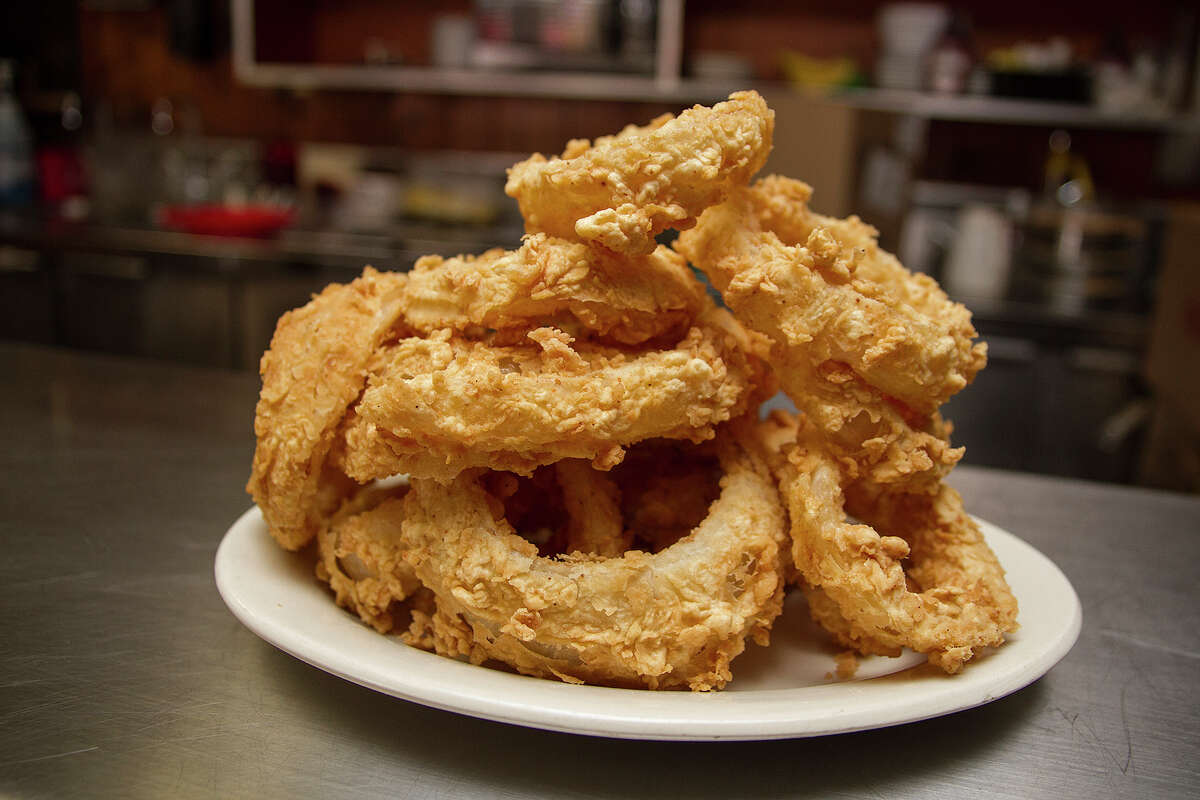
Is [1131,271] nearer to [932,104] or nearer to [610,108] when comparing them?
[932,104]

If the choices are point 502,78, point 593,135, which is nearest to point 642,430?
point 502,78

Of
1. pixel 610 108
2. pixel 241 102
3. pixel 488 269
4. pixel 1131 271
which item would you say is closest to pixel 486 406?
pixel 488 269

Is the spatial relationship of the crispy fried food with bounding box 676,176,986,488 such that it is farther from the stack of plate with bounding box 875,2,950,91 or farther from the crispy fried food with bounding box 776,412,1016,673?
the stack of plate with bounding box 875,2,950,91

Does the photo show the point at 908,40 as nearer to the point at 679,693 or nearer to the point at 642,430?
the point at 642,430

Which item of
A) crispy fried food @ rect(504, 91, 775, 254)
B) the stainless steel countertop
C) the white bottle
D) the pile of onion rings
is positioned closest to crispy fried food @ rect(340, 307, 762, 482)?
the pile of onion rings

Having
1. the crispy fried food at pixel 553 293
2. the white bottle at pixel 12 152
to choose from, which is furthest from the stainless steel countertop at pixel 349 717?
the white bottle at pixel 12 152

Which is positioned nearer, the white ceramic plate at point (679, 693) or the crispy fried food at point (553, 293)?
the white ceramic plate at point (679, 693)

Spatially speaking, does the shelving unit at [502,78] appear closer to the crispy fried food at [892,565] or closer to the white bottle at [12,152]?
the white bottle at [12,152]
